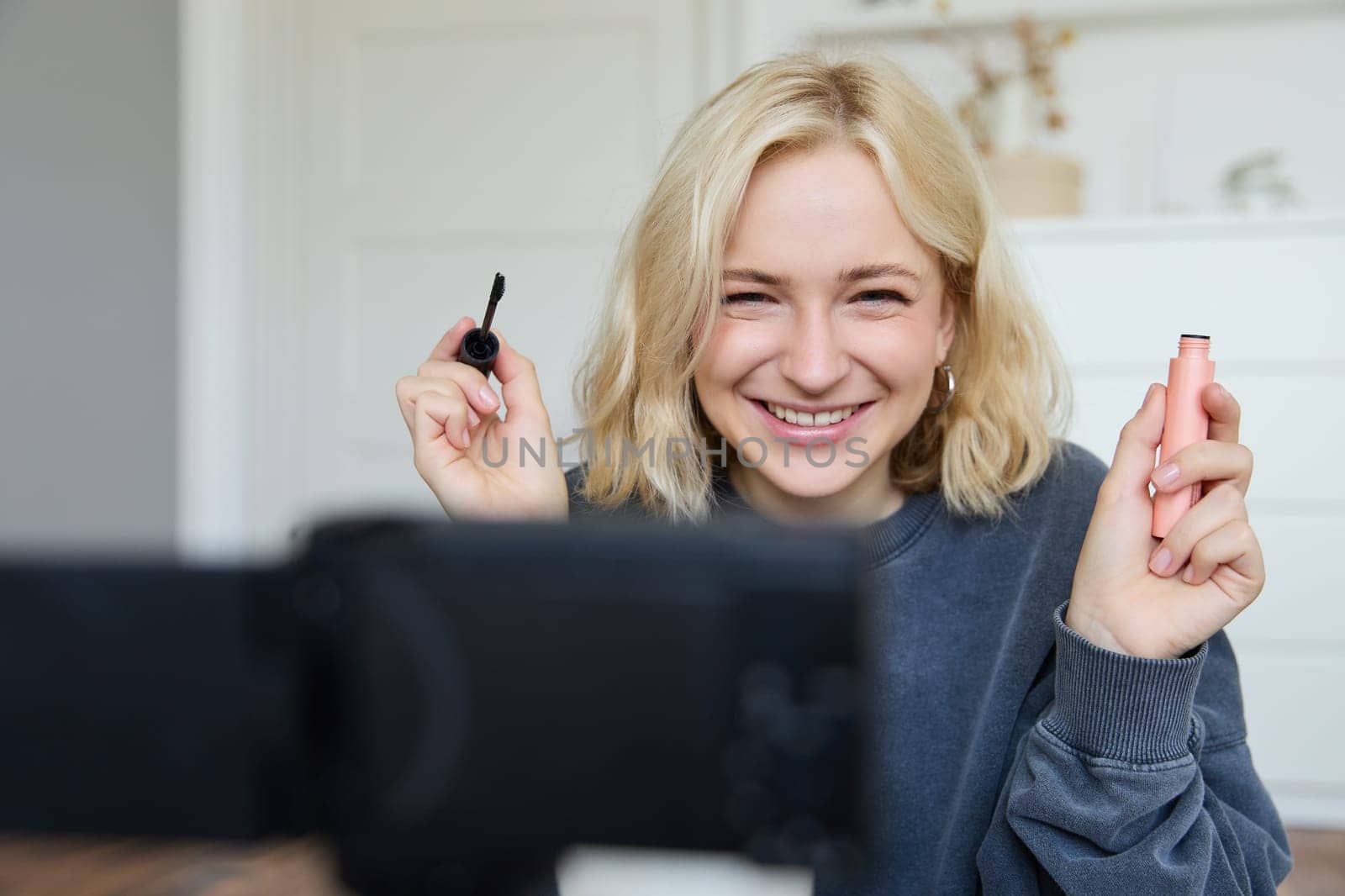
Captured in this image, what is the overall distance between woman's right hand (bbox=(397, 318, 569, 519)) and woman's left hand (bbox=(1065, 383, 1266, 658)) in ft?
1.39

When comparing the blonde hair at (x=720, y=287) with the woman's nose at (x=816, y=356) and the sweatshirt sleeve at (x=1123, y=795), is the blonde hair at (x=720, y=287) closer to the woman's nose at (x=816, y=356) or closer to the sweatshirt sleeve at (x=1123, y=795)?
the woman's nose at (x=816, y=356)

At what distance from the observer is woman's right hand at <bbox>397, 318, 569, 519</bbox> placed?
2.99 ft

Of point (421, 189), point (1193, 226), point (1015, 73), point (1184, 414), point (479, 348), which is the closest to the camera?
point (1184, 414)

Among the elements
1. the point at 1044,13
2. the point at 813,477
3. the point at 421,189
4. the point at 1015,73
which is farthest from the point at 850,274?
the point at 421,189

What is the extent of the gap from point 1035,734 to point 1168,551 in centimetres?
16

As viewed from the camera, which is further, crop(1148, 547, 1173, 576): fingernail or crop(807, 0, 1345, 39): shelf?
crop(807, 0, 1345, 39): shelf

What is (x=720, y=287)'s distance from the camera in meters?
0.98

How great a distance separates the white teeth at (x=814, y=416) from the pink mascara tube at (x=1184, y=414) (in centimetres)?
32

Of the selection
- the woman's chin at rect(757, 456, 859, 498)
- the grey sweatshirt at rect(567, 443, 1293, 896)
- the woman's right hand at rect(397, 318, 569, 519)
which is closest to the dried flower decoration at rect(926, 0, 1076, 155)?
the grey sweatshirt at rect(567, 443, 1293, 896)

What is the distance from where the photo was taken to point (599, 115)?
8.02 feet

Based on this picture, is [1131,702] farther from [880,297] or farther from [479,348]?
[479,348]

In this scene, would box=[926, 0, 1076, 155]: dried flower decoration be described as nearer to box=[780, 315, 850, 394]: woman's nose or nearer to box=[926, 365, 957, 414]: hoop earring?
box=[926, 365, 957, 414]: hoop earring

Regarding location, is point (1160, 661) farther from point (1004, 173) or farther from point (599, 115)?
point (599, 115)

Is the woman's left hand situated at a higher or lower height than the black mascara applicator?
lower
